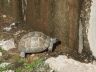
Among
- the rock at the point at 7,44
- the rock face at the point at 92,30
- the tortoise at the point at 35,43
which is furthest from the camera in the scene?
the rock at the point at 7,44

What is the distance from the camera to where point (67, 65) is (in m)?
5.53

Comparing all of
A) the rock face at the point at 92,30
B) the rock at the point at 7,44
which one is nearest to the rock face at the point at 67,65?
the rock face at the point at 92,30

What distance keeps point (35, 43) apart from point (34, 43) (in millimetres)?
21

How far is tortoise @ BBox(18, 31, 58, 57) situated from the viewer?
6027 mm

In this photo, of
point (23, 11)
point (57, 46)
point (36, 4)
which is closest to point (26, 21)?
point (23, 11)

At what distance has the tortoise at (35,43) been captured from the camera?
6.03 m

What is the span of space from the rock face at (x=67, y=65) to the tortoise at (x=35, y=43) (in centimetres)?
41

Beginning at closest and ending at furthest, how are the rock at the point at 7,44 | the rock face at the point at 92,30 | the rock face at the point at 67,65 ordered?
the rock face at the point at 92,30
the rock face at the point at 67,65
the rock at the point at 7,44

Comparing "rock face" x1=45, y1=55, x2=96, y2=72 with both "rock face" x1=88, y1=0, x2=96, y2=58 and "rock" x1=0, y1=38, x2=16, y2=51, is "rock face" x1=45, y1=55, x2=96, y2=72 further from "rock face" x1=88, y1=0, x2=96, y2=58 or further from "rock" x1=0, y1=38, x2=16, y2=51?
"rock" x1=0, y1=38, x2=16, y2=51

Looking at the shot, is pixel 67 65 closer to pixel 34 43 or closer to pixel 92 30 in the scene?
pixel 92 30

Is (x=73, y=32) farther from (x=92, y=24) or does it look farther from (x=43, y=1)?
(x=43, y=1)

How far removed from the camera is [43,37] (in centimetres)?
610

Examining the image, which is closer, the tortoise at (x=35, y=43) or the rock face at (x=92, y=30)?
the rock face at (x=92, y=30)

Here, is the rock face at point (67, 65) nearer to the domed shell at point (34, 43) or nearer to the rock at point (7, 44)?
the domed shell at point (34, 43)
